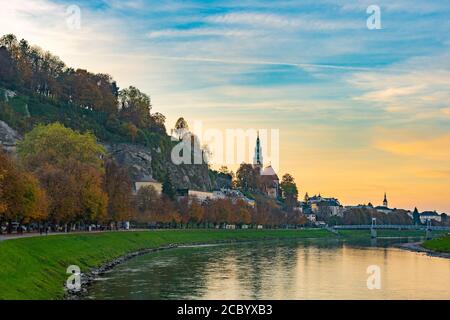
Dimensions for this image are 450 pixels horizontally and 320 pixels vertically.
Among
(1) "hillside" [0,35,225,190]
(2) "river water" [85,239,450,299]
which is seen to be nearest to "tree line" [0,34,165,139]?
(1) "hillside" [0,35,225,190]

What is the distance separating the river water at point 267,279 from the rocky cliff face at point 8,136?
5339 centimetres

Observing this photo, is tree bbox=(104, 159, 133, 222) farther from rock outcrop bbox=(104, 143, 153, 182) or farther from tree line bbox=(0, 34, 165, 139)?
tree line bbox=(0, 34, 165, 139)

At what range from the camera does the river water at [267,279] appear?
50719 mm

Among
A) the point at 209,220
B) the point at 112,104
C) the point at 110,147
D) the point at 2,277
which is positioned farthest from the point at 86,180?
the point at 112,104

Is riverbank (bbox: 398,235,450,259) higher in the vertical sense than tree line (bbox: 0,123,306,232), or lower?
lower

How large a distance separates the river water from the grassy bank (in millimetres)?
2999

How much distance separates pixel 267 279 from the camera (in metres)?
61.4

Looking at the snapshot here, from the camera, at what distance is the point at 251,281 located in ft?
195

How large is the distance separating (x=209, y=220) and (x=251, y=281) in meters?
95.4

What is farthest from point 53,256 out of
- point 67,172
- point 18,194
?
point 67,172

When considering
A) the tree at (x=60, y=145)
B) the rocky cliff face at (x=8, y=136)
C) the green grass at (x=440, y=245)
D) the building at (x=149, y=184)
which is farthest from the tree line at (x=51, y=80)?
the green grass at (x=440, y=245)

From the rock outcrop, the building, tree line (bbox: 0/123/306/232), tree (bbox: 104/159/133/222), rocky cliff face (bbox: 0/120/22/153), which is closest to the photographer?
tree line (bbox: 0/123/306/232)

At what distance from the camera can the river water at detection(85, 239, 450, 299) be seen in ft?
166
